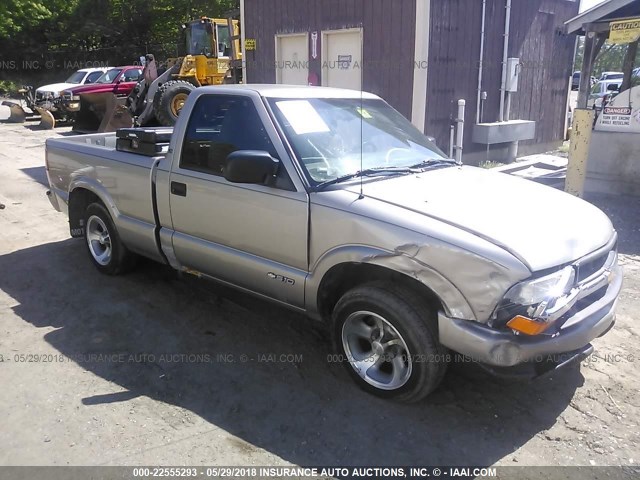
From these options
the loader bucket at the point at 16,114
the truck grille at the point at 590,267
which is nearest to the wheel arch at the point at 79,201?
the truck grille at the point at 590,267

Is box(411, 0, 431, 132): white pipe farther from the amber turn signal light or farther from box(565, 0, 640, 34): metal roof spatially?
the amber turn signal light

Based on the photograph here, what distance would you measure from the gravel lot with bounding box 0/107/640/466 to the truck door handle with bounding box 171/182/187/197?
1046 mm

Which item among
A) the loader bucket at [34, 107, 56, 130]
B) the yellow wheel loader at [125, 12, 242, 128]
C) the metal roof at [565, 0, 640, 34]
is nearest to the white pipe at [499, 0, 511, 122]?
the metal roof at [565, 0, 640, 34]

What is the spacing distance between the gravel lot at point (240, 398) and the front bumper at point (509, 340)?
0.53m

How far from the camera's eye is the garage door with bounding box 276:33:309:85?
12.6 metres

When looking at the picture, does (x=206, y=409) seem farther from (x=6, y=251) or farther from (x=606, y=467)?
(x=6, y=251)

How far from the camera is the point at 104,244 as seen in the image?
5.48 meters

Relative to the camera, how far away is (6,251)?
A: 6328 mm

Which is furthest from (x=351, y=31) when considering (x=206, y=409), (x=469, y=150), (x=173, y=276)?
(x=206, y=409)

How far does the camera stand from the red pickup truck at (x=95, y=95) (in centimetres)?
1603

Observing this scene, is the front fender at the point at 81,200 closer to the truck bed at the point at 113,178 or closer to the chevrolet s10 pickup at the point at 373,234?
the truck bed at the point at 113,178

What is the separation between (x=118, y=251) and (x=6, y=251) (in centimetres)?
201

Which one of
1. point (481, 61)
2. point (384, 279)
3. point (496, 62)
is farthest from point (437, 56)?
point (384, 279)

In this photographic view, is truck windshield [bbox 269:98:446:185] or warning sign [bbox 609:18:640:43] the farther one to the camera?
warning sign [bbox 609:18:640:43]
